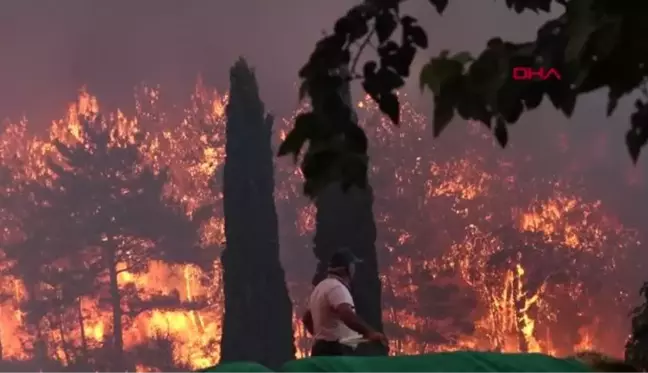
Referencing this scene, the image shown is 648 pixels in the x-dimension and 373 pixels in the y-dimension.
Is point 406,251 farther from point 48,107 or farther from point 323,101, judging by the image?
point 323,101

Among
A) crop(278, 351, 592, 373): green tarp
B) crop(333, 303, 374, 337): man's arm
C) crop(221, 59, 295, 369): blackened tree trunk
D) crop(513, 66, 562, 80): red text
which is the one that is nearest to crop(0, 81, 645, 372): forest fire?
crop(221, 59, 295, 369): blackened tree trunk

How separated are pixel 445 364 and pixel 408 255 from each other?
2291 centimetres

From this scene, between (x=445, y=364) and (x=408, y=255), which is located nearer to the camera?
(x=445, y=364)

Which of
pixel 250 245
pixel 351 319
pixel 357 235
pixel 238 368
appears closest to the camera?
pixel 238 368

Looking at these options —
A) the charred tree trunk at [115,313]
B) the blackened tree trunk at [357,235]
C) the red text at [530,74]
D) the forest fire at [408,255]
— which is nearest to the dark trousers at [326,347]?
the red text at [530,74]

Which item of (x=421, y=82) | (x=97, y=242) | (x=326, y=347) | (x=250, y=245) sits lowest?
(x=326, y=347)

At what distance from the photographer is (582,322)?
2306 cm

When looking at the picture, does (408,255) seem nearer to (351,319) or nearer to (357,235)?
(357,235)

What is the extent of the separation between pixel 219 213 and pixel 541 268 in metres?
10.1

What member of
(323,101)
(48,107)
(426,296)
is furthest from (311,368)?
(48,107)

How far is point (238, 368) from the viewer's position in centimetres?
116

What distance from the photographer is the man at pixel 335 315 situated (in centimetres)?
479

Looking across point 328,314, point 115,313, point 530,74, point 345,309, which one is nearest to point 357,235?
point 328,314

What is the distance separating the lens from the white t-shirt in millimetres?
4906
